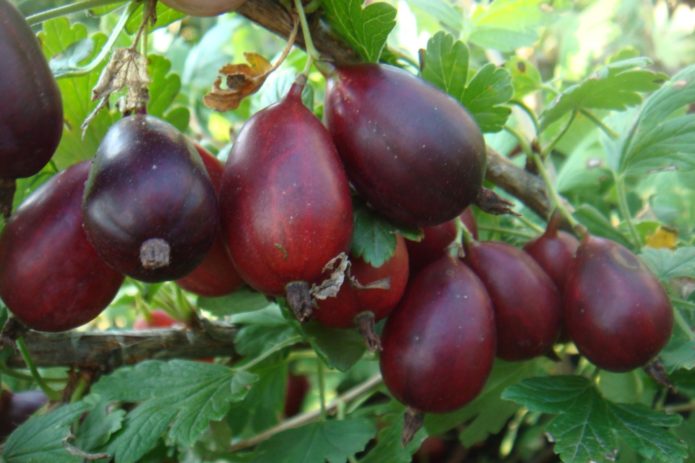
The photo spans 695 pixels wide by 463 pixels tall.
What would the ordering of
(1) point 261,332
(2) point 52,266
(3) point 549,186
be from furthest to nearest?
(1) point 261,332
(3) point 549,186
(2) point 52,266

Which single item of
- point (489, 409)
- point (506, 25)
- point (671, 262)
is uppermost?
point (506, 25)

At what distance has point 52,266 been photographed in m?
0.67

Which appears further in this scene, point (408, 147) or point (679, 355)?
point (679, 355)

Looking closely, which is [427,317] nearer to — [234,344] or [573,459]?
[573,459]

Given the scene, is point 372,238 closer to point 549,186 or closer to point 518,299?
point 518,299

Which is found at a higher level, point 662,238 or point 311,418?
point 662,238

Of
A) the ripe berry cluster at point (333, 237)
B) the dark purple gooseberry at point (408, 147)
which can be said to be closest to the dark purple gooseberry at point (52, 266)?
the ripe berry cluster at point (333, 237)

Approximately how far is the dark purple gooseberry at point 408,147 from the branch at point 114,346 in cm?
40

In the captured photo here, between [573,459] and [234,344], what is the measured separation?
456 mm

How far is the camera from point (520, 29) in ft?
3.65

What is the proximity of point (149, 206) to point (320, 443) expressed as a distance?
0.40 m

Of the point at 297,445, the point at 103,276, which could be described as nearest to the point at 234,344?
the point at 297,445

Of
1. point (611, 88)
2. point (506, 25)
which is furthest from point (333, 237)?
point (506, 25)

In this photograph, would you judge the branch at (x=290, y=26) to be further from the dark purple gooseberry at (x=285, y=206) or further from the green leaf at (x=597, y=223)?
the green leaf at (x=597, y=223)
